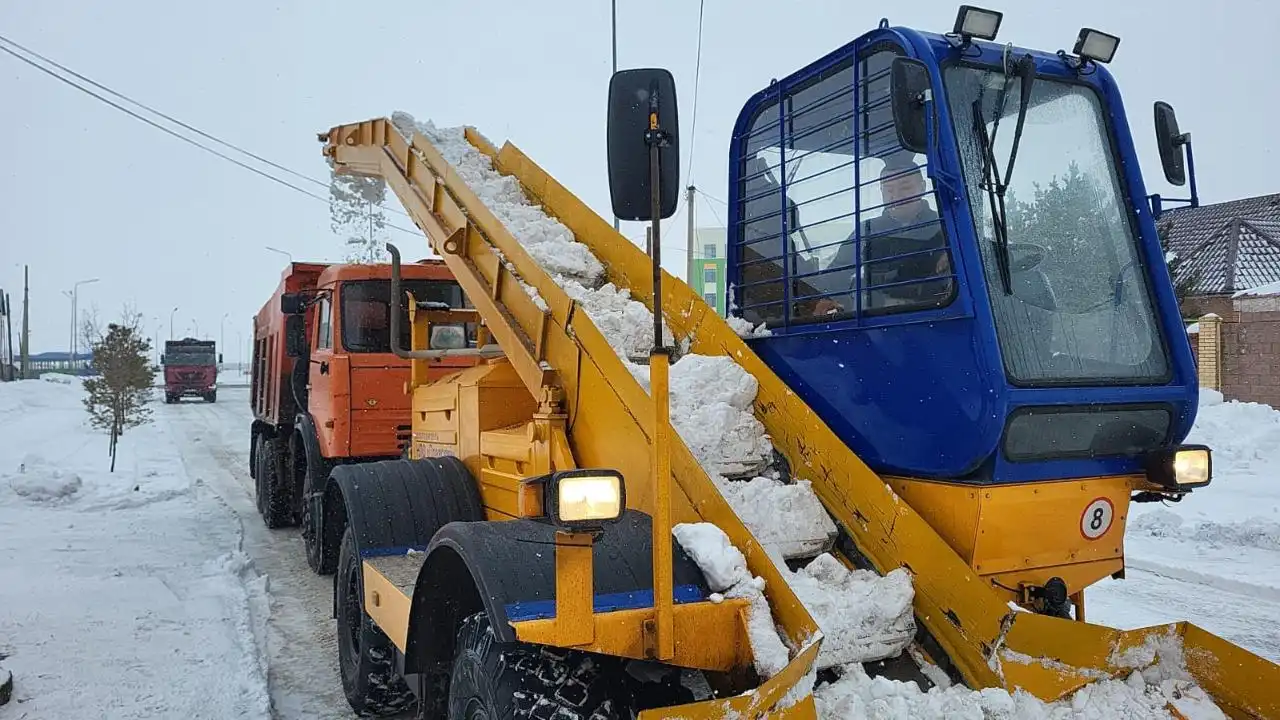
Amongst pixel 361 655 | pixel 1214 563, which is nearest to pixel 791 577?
pixel 361 655

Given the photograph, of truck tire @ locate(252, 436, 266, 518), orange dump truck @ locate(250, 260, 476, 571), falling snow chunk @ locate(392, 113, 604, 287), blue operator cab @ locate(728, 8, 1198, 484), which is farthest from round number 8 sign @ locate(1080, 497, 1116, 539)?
truck tire @ locate(252, 436, 266, 518)

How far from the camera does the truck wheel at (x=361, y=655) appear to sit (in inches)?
177

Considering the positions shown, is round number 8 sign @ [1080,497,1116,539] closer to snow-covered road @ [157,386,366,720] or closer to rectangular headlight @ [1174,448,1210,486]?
rectangular headlight @ [1174,448,1210,486]

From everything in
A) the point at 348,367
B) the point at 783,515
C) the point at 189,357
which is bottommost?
the point at 783,515

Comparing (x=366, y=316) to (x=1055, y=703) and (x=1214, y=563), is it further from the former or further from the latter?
(x=1214, y=563)

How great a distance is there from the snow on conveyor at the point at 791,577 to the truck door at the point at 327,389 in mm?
4195

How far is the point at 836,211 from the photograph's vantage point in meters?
3.56

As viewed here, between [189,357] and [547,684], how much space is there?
36.5 m

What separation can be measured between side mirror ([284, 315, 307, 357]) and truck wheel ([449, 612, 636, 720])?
730 cm

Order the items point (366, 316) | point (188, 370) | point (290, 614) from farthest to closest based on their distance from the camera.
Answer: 1. point (188, 370)
2. point (366, 316)
3. point (290, 614)

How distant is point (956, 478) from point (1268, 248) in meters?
25.1

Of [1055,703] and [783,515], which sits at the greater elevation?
[783,515]

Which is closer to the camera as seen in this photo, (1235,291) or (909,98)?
(909,98)

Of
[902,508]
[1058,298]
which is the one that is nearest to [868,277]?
[1058,298]
